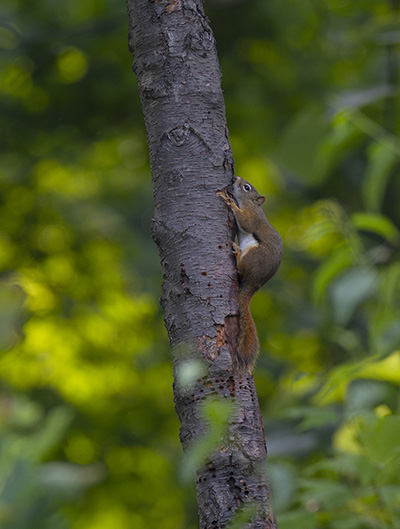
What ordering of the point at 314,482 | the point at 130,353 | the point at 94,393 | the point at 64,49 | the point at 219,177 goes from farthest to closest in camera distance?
the point at 130,353, the point at 94,393, the point at 64,49, the point at 314,482, the point at 219,177

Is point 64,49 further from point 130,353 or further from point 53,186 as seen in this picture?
point 130,353

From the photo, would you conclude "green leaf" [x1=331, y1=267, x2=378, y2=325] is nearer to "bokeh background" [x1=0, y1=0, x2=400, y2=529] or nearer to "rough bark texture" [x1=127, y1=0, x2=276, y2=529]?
"rough bark texture" [x1=127, y1=0, x2=276, y2=529]

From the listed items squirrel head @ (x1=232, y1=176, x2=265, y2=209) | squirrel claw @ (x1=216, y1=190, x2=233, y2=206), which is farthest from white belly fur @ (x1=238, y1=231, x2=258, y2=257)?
squirrel claw @ (x1=216, y1=190, x2=233, y2=206)

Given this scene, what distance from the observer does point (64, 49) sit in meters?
4.71

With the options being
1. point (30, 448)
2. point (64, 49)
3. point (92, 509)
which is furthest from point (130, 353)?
point (30, 448)

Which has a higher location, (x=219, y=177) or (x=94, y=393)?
(x=94, y=393)

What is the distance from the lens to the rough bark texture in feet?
3.63

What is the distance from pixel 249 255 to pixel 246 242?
0.27 m

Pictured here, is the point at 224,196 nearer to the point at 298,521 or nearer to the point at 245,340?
the point at 245,340

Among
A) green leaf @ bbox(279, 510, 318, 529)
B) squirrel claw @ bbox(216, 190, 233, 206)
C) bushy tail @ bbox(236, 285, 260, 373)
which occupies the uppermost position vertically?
squirrel claw @ bbox(216, 190, 233, 206)

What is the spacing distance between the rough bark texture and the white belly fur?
0.77 m

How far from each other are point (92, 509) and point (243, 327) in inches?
158

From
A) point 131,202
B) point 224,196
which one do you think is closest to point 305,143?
point 131,202

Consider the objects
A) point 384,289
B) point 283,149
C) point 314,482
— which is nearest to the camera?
point 314,482
